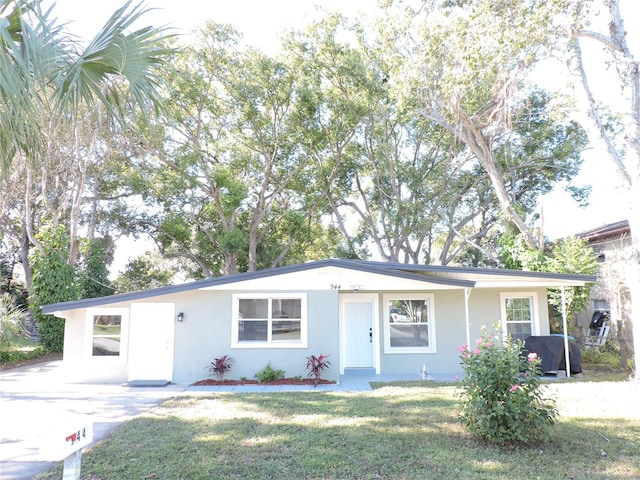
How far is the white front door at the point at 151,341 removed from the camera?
1145cm

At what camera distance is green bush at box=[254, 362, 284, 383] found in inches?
431

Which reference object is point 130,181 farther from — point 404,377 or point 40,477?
point 40,477

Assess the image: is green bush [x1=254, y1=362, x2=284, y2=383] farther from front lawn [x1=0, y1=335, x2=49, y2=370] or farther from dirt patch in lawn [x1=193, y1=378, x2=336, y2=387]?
front lawn [x1=0, y1=335, x2=49, y2=370]

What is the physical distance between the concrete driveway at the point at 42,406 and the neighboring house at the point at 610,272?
1079cm

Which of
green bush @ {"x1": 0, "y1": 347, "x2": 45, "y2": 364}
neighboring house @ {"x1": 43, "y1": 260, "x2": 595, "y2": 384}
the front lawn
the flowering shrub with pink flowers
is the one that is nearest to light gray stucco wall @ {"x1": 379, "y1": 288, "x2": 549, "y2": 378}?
neighboring house @ {"x1": 43, "y1": 260, "x2": 595, "y2": 384}

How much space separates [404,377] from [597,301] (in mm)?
9739

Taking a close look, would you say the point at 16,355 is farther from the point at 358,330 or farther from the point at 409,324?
the point at 409,324

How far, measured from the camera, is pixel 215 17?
20.2 meters

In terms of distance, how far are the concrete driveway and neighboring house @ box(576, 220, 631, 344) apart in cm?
1079

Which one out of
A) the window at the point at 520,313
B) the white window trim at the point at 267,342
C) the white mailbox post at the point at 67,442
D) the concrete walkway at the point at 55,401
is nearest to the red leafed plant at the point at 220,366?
the white window trim at the point at 267,342

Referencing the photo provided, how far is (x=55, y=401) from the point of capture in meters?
9.18

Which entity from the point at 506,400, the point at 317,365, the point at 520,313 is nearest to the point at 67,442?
the point at 506,400

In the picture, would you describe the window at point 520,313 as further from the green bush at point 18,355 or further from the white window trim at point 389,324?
the green bush at point 18,355

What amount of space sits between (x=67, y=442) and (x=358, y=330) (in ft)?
34.5
